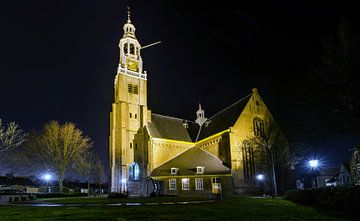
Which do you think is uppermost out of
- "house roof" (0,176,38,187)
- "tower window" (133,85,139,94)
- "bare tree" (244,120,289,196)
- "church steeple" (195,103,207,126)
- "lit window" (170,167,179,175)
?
"tower window" (133,85,139,94)

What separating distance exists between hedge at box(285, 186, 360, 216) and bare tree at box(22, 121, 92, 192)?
4086 centimetres

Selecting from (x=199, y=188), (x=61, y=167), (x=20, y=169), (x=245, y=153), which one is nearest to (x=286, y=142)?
(x=245, y=153)

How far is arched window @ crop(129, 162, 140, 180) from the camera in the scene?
51.7m

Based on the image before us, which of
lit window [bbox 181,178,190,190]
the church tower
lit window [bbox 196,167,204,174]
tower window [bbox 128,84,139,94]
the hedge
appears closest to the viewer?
the hedge

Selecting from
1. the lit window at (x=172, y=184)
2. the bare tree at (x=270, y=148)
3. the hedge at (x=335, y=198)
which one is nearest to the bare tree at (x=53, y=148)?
the lit window at (x=172, y=184)

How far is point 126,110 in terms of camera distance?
180 ft

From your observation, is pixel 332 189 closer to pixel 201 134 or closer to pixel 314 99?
pixel 314 99

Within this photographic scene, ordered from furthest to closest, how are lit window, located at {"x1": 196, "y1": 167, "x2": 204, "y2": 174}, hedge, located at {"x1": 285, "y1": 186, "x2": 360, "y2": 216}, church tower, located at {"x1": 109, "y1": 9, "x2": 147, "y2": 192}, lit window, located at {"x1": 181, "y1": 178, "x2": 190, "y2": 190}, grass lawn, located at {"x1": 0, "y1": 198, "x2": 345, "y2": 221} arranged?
1. church tower, located at {"x1": 109, "y1": 9, "x2": 147, "y2": 192}
2. lit window, located at {"x1": 181, "y1": 178, "x2": 190, "y2": 190}
3. lit window, located at {"x1": 196, "y1": 167, "x2": 204, "y2": 174}
4. hedge, located at {"x1": 285, "y1": 186, "x2": 360, "y2": 216}
5. grass lawn, located at {"x1": 0, "y1": 198, "x2": 345, "y2": 221}

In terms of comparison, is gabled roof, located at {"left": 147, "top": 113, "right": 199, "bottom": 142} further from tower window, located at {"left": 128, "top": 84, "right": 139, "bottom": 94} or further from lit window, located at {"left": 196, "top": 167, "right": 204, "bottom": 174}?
lit window, located at {"left": 196, "top": 167, "right": 204, "bottom": 174}

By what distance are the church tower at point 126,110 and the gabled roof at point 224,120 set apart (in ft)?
40.9

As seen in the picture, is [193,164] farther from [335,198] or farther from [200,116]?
[335,198]

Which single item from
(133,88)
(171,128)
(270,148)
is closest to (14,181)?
(133,88)

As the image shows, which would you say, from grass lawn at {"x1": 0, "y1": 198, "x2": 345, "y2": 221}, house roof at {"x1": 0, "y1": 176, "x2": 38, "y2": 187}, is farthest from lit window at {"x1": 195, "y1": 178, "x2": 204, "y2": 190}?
house roof at {"x1": 0, "y1": 176, "x2": 38, "y2": 187}

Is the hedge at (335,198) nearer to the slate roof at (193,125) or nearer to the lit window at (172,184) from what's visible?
the slate roof at (193,125)
